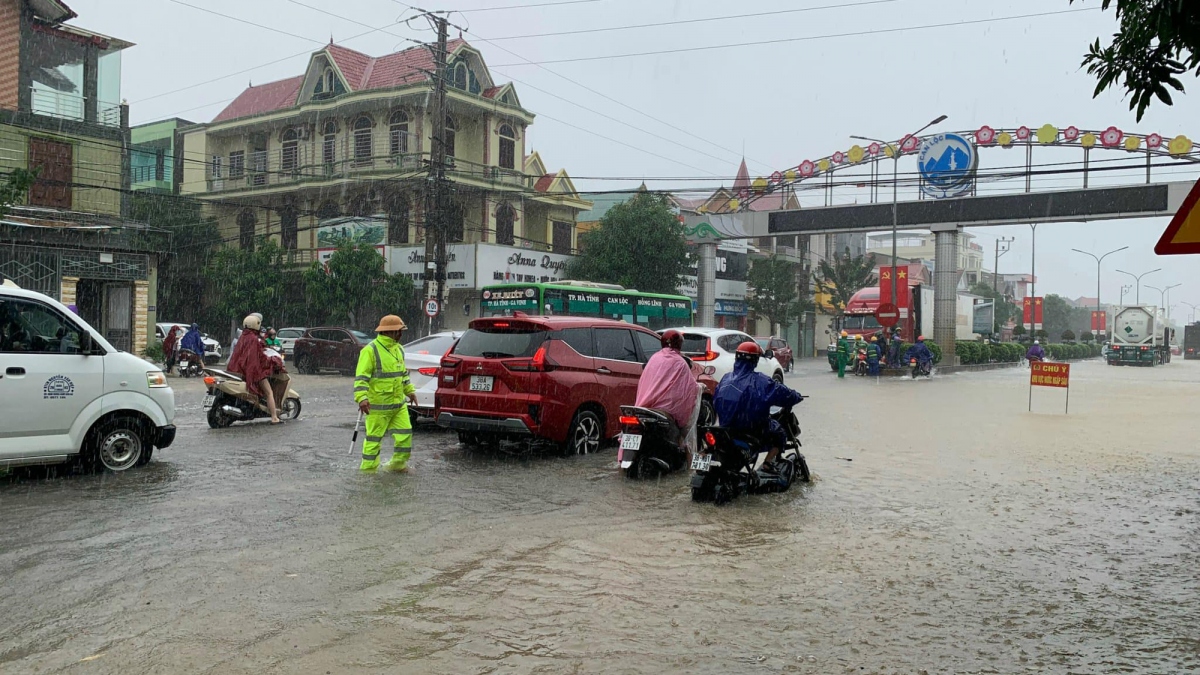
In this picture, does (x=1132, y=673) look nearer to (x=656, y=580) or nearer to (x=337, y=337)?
(x=656, y=580)

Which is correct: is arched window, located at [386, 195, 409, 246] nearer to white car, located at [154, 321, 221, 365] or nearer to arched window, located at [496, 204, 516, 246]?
arched window, located at [496, 204, 516, 246]

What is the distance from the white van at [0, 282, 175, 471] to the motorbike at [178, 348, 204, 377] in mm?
16411

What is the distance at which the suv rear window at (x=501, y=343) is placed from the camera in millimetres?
10594

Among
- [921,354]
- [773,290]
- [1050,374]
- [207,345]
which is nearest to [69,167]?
[207,345]

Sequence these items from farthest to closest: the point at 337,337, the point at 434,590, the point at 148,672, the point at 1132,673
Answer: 1. the point at 337,337
2. the point at 434,590
3. the point at 1132,673
4. the point at 148,672

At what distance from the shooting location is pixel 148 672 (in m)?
4.25

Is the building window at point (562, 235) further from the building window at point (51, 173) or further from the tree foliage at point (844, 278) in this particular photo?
the tree foliage at point (844, 278)

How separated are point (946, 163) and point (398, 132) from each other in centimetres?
2273

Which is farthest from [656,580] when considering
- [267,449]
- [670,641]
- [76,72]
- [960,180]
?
[960,180]

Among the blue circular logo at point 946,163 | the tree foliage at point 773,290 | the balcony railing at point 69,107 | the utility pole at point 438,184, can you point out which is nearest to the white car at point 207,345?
the balcony railing at point 69,107

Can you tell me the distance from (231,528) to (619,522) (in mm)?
2950

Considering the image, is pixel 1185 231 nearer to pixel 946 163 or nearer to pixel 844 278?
pixel 946 163

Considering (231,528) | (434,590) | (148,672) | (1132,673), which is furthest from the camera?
(231,528)

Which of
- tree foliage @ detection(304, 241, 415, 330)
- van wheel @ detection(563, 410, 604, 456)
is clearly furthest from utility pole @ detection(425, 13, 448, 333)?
van wheel @ detection(563, 410, 604, 456)
